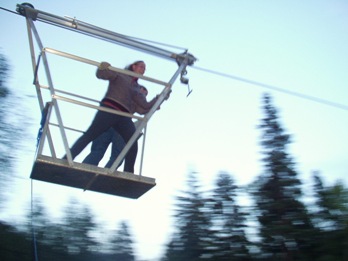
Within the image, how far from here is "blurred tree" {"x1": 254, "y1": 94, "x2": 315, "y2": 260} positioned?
494 cm

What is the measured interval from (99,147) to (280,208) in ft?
8.10

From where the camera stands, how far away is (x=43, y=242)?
6324 millimetres

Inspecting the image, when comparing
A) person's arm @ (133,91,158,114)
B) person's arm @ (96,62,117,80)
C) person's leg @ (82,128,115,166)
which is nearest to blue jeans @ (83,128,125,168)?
person's leg @ (82,128,115,166)

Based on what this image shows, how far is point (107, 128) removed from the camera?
4.23 metres

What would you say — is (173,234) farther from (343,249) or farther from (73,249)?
(343,249)

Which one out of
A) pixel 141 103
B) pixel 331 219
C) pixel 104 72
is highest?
pixel 104 72

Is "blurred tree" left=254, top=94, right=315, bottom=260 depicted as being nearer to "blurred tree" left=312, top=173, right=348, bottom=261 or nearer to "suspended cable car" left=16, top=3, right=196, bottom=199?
"blurred tree" left=312, top=173, right=348, bottom=261

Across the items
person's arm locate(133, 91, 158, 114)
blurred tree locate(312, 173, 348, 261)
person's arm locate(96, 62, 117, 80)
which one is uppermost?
person's arm locate(96, 62, 117, 80)

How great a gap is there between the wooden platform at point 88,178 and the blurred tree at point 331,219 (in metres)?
2.21

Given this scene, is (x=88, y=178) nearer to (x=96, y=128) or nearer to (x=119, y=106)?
(x=96, y=128)

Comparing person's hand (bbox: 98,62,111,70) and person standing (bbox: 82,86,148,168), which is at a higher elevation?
person's hand (bbox: 98,62,111,70)

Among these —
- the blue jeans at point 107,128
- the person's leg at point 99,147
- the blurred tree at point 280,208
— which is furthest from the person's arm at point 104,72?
the blurred tree at point 280,208

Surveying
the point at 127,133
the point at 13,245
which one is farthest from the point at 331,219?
the point at 13,245

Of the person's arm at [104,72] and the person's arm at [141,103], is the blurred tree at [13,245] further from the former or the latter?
the person's arm at [104,72]
